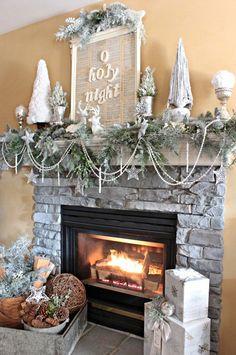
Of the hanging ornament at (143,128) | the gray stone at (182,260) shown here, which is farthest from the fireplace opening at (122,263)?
the hanging ornament at (143,128)

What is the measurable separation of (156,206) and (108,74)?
1.08 m

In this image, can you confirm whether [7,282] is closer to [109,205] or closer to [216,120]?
[109,205]

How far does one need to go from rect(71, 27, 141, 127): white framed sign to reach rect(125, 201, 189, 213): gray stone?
61 centimetres

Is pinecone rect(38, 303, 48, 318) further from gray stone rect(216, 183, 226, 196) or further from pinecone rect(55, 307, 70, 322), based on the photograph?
gray stone rect(216, 183, 226, 196)

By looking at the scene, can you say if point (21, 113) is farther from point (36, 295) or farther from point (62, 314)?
point (62, 314)

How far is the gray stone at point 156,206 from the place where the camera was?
2.03 meters

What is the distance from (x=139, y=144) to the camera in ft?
6.18

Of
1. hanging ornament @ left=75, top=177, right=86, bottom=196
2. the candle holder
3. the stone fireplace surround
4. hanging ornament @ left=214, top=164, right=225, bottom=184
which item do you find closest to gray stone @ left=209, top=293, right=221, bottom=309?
the stone fireplace surround

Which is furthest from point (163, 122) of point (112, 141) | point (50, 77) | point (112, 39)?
point (50, 77)

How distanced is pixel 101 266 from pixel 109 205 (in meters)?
0.61

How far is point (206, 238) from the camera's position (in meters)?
1.95

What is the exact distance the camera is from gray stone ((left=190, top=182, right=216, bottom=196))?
6.28 feet

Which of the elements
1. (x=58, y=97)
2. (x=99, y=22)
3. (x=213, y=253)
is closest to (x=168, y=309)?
(x=213, y=253)

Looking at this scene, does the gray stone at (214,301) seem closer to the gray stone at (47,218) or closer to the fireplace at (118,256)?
the fireplace at (118,256)
